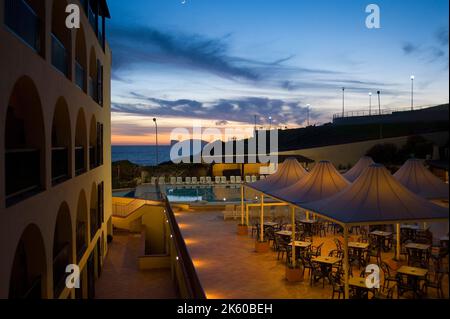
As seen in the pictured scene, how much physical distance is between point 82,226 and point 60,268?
3.91m

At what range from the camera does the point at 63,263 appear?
11.4 meters

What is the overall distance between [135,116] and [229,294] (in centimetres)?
6715

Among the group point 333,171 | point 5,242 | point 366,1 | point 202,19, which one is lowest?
point 5,242

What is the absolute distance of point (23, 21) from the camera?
800 centimetres

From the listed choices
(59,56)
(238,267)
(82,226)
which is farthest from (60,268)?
(59,56)

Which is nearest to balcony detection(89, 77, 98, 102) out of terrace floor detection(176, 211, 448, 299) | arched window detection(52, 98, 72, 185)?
arched window detection(52, 98, 72, 185)

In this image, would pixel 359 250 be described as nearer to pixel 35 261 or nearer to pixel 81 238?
pixel 35 261

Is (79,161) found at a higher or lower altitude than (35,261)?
higher

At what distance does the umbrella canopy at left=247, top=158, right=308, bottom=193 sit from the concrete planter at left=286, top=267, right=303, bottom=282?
4327 mm

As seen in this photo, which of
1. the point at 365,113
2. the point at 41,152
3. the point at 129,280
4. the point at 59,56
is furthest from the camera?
the point at 365,113

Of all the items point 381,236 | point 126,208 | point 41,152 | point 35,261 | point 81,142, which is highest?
point 81,142

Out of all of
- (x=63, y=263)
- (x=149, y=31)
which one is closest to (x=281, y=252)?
(x=63, y=263)

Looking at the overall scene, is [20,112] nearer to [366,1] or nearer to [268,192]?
[268,192]
